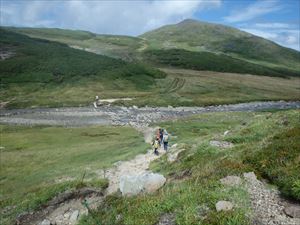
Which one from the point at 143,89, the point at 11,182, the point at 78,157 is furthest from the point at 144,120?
the point at 143,89

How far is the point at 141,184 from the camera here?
20.4 meters

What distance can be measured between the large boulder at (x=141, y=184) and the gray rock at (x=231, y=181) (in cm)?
409

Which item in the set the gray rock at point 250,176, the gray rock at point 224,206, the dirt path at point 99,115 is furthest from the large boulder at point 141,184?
the dirt path at point 99,115

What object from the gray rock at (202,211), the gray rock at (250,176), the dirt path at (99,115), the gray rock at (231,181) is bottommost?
→ the dirt path at (99,115)

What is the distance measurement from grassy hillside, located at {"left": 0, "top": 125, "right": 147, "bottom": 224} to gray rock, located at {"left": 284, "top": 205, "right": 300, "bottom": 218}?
1649cm

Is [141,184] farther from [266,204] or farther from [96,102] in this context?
[96,102]

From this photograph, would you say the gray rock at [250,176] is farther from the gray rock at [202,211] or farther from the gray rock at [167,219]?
the gray rock at [167,219]

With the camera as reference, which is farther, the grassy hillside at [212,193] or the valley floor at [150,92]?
the valley floor at [150,92]

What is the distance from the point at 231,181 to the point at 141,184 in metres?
5.17

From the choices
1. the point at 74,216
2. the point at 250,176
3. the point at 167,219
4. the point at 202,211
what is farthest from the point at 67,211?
the point at 250,176

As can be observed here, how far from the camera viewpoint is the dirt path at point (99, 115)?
325 feet

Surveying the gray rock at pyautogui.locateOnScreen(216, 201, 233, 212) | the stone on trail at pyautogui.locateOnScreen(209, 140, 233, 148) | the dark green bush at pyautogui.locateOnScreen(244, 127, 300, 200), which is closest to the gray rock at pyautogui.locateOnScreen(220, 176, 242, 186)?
the dark green bush at pyautogui.locateOnScreen(244, 127, 300, 200)

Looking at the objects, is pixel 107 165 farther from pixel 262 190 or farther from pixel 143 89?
pixel 143 89

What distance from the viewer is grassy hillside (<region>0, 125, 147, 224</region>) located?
28.9 metres
